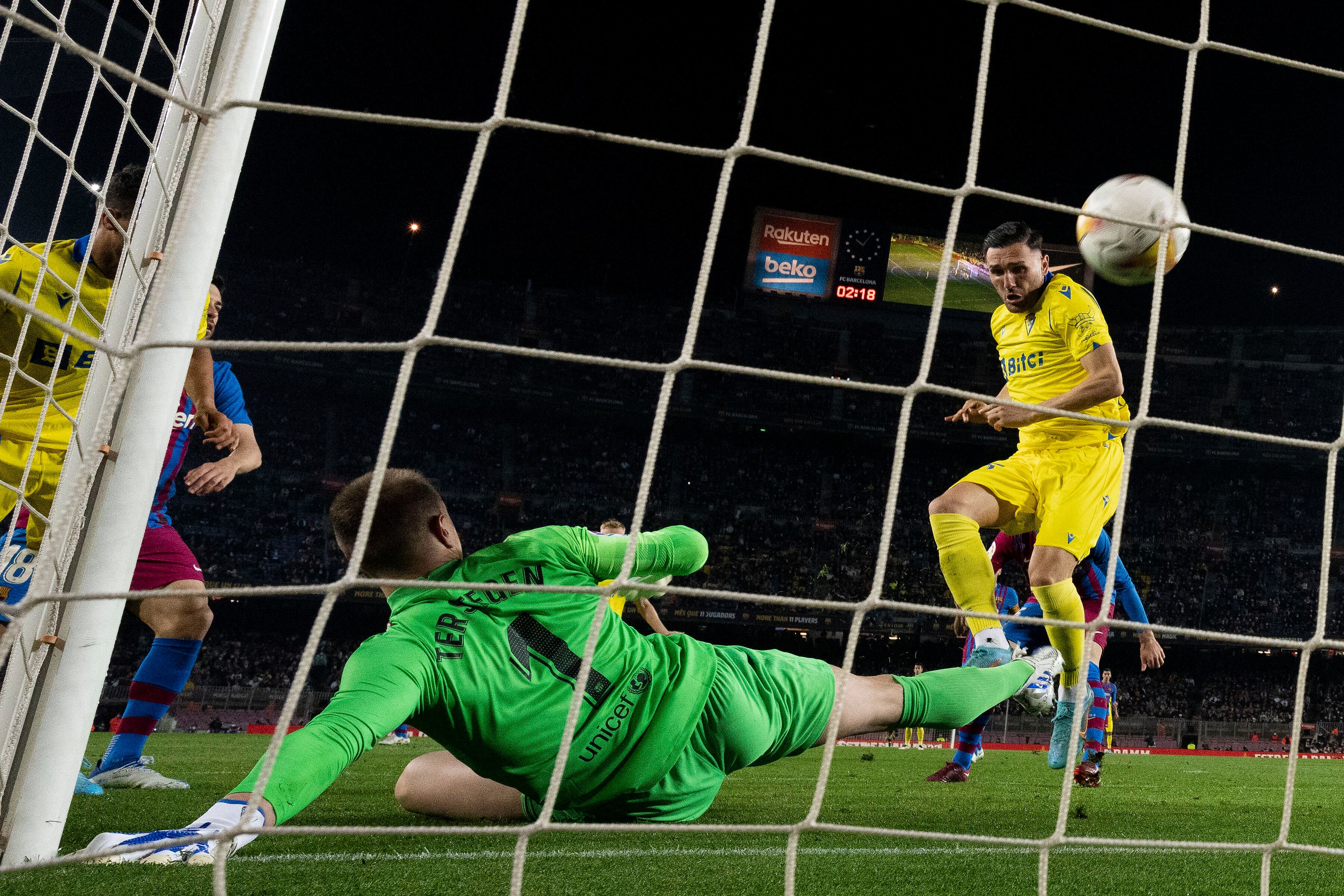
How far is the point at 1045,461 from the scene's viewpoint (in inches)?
153

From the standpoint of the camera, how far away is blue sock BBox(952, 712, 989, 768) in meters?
4.91

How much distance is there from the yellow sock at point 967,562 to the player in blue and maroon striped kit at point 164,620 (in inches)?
96.6

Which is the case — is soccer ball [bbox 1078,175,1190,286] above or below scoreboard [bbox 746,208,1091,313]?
below

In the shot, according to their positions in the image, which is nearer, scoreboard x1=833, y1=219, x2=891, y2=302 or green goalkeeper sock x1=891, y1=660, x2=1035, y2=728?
green goalkeeper sock x1=891, y1=660, x2=1035, y2=728

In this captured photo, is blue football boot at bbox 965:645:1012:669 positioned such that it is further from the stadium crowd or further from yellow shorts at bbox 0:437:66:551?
the stadium crowd

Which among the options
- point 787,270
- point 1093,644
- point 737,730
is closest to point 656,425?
point 737,730

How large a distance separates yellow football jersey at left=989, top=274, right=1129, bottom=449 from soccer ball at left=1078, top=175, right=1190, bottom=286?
191 mm

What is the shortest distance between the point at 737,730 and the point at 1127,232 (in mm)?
2458

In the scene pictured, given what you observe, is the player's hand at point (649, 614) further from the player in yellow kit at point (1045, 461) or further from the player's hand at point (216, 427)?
the player's hand at point (216, 427)

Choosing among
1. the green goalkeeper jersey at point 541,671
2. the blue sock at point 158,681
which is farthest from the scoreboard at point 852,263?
the green goalkeeper jersey at point 541,671

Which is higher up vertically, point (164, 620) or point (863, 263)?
point (863, 263)

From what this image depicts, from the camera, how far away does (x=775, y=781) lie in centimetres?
526

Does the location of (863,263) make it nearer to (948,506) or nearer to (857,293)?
(857,293)

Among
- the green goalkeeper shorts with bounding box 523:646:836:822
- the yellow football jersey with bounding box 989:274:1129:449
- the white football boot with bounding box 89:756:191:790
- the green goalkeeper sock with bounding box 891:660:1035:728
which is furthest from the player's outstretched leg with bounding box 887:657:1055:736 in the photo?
the white football boot with bounding box 89:756:191:790
